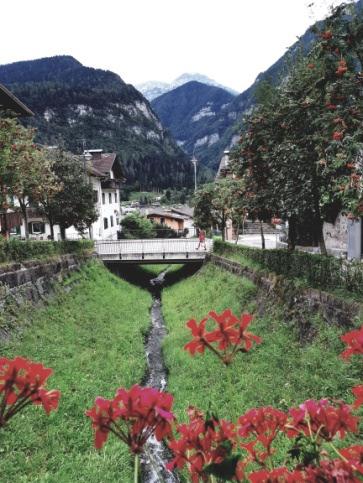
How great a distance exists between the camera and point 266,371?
1059 cm

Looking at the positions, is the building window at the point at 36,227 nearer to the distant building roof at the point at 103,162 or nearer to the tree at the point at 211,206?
the distant building roof at the point at 103,162

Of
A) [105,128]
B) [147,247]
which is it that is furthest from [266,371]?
[105,128]

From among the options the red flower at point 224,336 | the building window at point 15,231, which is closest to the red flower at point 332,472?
the red flower at point 224,336

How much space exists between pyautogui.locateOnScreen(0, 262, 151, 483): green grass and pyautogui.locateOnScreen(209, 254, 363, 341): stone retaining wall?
5.17 meters

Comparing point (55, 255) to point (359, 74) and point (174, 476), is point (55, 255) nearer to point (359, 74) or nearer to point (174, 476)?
point (174, 476)

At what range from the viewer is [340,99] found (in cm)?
695

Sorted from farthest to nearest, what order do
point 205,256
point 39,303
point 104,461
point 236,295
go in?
1. point 205,256
2. point 236,295
3. point 39,303
4. point 104,461

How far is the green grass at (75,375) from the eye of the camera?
750 cm

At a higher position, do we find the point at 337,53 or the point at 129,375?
the point at 337,53

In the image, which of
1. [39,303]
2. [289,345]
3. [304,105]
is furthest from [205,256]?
[304,105]

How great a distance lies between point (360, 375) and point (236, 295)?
418 inches

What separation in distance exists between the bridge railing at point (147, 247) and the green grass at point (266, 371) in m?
13.7

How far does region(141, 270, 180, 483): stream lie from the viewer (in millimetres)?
8134

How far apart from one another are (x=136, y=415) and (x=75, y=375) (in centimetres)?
1046
